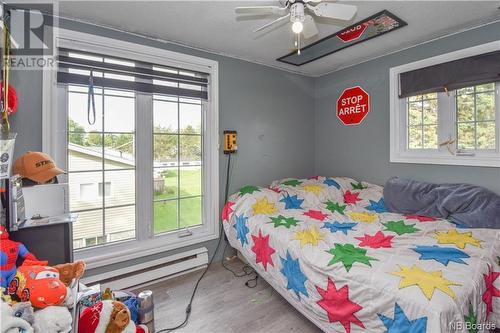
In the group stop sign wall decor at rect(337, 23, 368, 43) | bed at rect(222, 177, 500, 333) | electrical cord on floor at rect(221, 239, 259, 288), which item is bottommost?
electrical cord on floor at rect(221, 239, 259, 288)

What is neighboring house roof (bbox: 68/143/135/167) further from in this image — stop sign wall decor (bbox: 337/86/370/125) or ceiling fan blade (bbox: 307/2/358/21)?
stop sign wall decor (bbox: 337/86/370/125)

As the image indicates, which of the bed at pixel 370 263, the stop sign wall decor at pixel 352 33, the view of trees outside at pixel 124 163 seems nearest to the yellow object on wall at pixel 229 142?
the view of trees outside at pixel 124 163

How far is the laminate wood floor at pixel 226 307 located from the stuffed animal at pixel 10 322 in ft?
3.98

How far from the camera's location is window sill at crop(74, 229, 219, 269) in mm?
2100

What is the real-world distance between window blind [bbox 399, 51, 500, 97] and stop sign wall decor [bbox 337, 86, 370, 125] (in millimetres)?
421

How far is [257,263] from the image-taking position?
6.97 feet

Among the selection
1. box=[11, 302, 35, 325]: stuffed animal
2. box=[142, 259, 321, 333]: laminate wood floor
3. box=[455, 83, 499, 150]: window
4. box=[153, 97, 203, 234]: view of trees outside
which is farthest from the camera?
box=[153, 97, 203, 234]: view of trees outside

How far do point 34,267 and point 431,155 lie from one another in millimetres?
3161

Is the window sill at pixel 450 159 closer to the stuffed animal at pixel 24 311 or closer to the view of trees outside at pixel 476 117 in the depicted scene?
the view of trees outside at pixel 476 117

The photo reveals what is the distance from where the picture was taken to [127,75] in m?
2.22

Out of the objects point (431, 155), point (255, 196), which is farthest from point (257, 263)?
point (431, 155)

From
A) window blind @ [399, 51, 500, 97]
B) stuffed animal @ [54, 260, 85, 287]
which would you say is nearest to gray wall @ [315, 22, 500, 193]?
window blind @ [399, 51, 500, 97]

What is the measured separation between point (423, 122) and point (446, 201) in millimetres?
928

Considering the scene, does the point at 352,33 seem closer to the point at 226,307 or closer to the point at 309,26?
the point at 309,26
